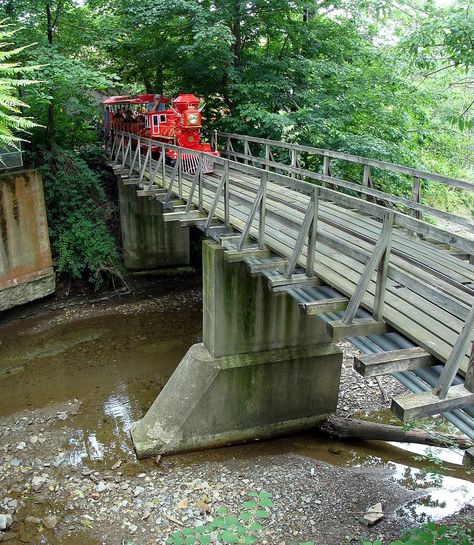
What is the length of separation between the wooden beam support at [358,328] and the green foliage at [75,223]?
1002cm

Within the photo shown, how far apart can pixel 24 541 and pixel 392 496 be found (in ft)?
15.4

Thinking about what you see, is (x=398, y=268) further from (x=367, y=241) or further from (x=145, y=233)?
(x=145, y=233)

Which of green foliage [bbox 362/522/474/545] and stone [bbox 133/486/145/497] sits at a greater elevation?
green foliage [bbox 362/522/474/545]

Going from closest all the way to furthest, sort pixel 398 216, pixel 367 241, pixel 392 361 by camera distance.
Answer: pixel 392 361, pixel 398 216, pixel 367 241

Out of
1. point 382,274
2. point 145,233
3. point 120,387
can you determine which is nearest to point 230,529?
point 382,274

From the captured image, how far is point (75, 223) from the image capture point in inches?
543

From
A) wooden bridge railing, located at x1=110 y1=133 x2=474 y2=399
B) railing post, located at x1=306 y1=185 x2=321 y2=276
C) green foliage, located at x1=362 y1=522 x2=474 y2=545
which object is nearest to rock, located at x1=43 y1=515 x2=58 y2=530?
green foliage, located at x1=362 y1=522 x2=474 y2=545

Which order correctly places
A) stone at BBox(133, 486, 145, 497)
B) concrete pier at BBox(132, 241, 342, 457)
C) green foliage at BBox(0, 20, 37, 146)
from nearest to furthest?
green foliage at BBox(0, 20, 37, 146) → stone at BBox(133, 486, 145, 497) → concrete pier at BBox(132, 241, 342, 457)

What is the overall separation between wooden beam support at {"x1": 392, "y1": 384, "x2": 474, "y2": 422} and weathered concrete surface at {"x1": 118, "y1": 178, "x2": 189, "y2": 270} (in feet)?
38.8

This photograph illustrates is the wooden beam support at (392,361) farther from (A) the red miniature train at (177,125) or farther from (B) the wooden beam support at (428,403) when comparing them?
(A) the red miniature train at (177,125)

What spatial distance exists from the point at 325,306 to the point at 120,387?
597 centimetres

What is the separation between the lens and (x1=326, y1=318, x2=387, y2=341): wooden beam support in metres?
4.51

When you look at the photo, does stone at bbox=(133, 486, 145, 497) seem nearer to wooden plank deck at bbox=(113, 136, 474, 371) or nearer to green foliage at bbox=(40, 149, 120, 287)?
wooden plank deck at bbox=(113, 136, 474, 371)

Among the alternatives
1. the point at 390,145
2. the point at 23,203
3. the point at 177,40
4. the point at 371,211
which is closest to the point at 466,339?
the point at 371,211
